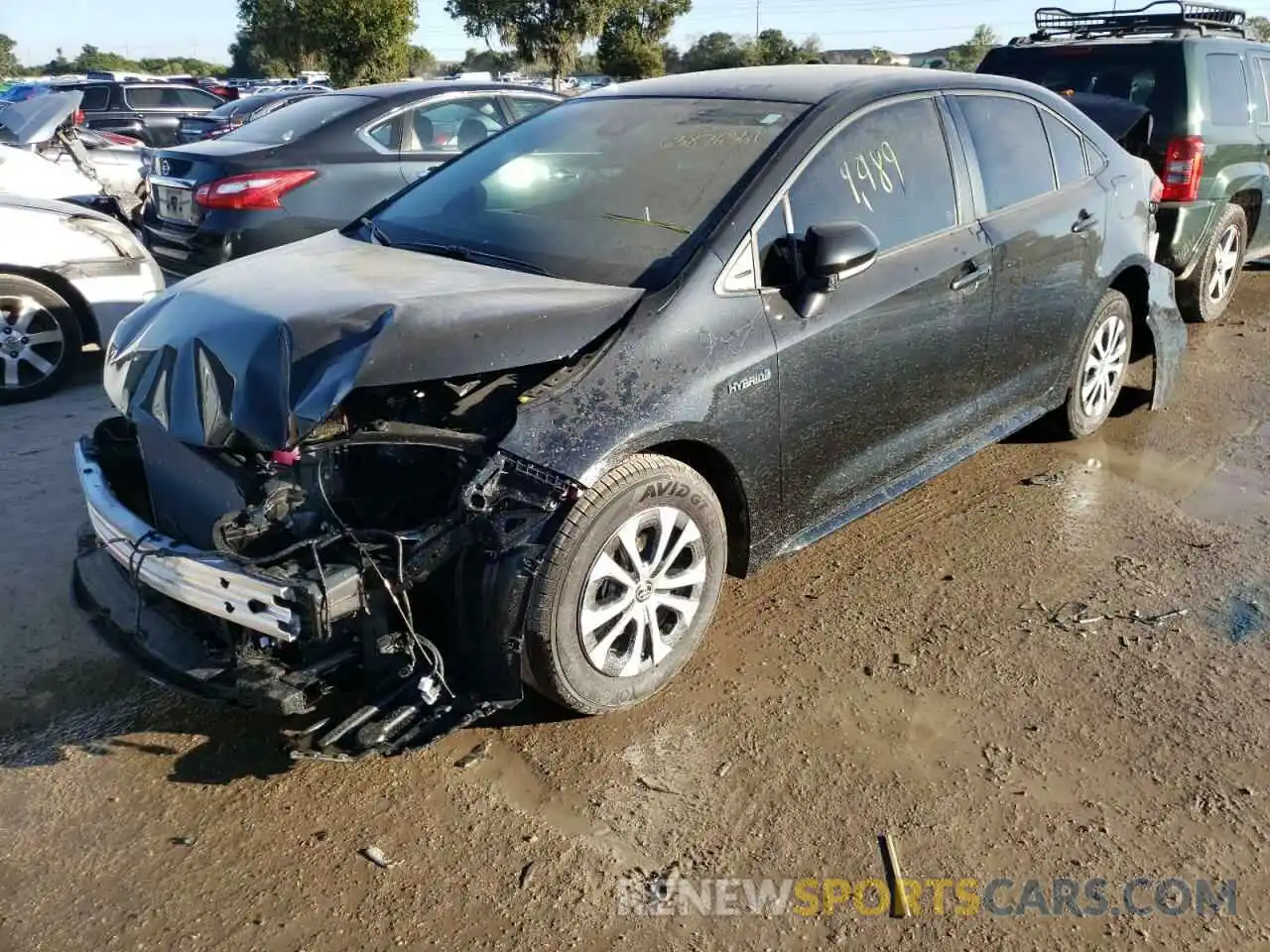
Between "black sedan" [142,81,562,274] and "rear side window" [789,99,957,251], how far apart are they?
11.4 feet

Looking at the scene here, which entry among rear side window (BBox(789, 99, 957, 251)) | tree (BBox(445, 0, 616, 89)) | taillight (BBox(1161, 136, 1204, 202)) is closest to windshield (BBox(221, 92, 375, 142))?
rear side window (BBox(789, 99, 957, 251))

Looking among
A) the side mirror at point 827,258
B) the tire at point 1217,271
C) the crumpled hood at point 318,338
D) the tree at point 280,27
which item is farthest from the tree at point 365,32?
the side mirror at point 827,258

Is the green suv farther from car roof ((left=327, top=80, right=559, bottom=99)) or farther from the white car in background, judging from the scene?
the white car in background

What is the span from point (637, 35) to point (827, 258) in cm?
3659

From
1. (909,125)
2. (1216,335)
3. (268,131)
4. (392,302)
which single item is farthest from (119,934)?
(1216,335)

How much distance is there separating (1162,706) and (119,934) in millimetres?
2937

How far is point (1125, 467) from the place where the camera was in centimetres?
506

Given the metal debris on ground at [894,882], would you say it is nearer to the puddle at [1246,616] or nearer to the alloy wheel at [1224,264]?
the puddle at [1246,616]

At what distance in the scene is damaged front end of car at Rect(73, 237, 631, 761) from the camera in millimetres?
2684

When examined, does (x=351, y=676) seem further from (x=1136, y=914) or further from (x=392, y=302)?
(x=1136, y=914)

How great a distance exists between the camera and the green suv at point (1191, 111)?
6809mm

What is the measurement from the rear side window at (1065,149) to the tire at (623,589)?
2.66 metres

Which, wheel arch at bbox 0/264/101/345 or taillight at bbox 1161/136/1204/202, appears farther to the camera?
taillight at bbox 1161/136/1204/202

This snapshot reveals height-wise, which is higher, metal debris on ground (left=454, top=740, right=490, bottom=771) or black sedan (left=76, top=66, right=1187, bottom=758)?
black sedan (left=76, top=66, right=1187, bottom=758)
